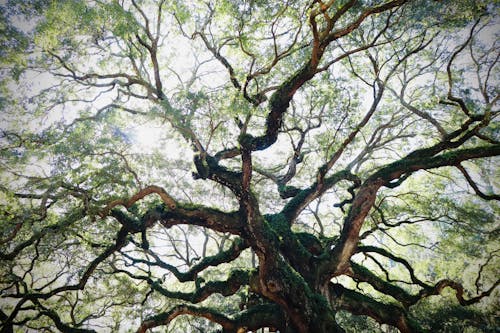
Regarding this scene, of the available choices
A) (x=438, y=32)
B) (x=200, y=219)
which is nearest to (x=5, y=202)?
(x=200, y=219)

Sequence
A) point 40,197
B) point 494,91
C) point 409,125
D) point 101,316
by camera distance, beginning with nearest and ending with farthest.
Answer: point 40,197, point 494,91, point 409,125, point 101,316

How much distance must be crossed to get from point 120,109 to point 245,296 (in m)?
6.50

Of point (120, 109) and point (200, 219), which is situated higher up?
point (120, 109)

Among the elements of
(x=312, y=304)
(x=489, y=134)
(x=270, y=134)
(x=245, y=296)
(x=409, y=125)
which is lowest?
(x=312, y=304)

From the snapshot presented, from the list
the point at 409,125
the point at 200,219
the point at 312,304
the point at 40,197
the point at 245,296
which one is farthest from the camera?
the point at 409,125

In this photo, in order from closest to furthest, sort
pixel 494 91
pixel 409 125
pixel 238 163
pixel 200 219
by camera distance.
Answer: pixel 200 219, pixel 494 91, pixel 409 125, pixel 238 163

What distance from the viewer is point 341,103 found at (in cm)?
884

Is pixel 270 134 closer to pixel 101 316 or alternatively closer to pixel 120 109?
pixel 120 109

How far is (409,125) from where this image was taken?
10.5 meters

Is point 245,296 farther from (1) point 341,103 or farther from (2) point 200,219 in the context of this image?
(1) point 341,103

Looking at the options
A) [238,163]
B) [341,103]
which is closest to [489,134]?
[341,103]

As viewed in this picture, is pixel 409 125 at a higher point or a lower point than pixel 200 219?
higher

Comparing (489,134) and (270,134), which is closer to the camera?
(270,134)

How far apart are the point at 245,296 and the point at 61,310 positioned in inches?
354
